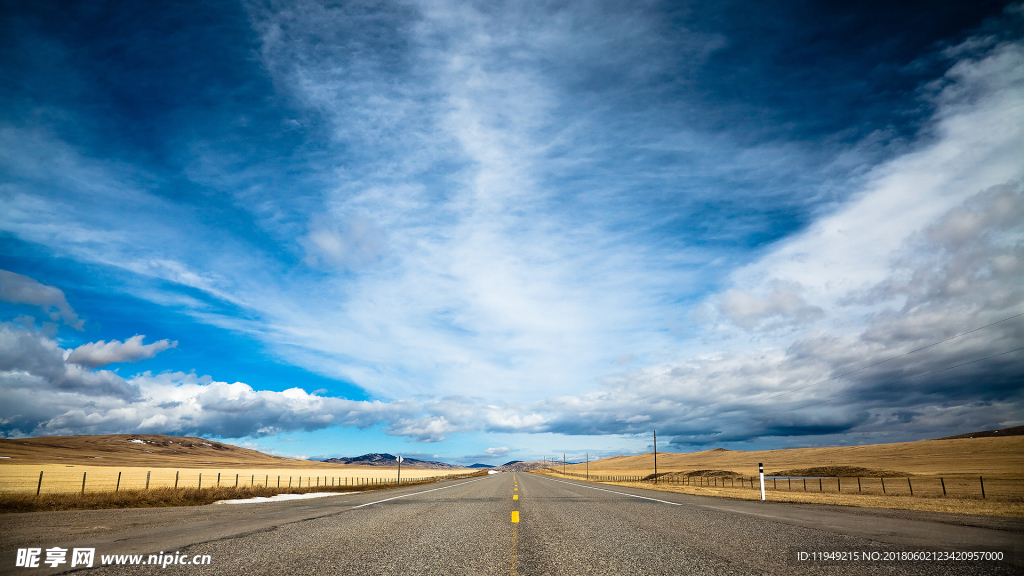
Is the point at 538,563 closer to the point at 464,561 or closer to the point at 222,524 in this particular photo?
the point at 464,561

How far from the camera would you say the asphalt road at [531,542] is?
639 centimetres

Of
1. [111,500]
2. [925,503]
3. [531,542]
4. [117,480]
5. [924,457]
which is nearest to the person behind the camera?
[531,542]

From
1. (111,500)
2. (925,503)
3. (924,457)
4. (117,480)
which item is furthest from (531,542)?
(924,457)

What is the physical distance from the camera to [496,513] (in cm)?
1421

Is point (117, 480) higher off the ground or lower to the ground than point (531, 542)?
lower

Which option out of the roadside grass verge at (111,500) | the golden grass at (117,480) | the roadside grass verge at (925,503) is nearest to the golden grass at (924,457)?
the roadside grass verge at (925,503)

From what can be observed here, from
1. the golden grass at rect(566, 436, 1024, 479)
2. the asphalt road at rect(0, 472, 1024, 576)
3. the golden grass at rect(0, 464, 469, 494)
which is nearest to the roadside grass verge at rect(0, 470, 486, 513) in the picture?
the golden grass at rect(0, 464, 469, 494)

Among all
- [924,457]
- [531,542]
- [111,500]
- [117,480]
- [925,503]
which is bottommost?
[924,457]

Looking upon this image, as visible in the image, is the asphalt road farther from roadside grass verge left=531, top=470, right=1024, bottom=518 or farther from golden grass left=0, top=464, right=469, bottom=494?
golden grass left=0, top=464, right=469, bottom=494

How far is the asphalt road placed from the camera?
6.39 metres

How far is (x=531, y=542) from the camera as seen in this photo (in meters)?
8.59

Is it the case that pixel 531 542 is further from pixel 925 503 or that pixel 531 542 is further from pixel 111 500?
pixel 111 500

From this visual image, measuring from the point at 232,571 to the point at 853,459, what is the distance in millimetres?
152798

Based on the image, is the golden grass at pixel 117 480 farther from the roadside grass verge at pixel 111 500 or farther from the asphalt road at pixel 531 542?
the asphalt road at pixel 531 542
